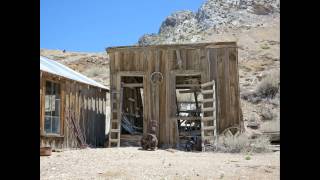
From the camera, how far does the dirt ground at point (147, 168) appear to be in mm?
9156

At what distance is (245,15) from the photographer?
61.0 metres

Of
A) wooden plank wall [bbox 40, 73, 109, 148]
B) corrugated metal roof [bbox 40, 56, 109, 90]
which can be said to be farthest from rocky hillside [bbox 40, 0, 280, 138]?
corrugated metal roof [bbox 40, 56, 109, 90]

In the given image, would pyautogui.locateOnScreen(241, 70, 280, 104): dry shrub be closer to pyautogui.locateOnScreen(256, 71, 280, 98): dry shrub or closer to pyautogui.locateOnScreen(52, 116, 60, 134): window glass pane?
pyautogui.locateOnScreen(256, 71, 280, 98): dry shrub

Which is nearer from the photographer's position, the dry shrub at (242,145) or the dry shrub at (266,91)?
the dry shrub at (242,145)

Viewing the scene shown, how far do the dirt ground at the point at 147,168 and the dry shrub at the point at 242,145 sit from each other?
125 centimetres

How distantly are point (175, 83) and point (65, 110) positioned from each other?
4.06 meters

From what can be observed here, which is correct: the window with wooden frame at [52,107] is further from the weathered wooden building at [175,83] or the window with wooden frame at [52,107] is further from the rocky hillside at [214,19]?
the rocky hillside at [214,19]

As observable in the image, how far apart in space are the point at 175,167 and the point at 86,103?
8.57m

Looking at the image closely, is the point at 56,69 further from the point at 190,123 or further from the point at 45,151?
the point at 190,123

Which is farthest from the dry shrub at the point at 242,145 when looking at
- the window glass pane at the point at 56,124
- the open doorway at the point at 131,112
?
the window glass pane at the point at 56,124

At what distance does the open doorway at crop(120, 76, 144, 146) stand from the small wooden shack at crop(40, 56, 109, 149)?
135 cm
